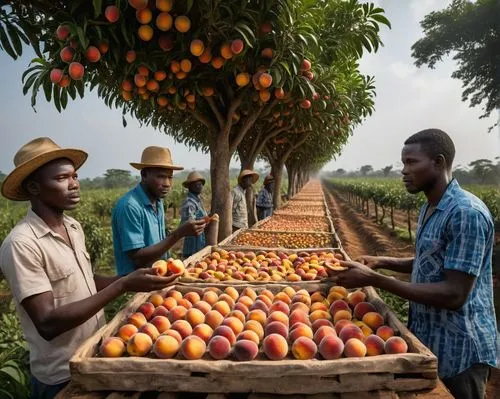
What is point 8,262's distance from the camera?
184 cm

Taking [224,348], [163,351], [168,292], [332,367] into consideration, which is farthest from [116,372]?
[168,292]

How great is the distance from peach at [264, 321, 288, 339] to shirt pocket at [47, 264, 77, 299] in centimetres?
114

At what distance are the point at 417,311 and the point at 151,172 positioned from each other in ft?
8.84

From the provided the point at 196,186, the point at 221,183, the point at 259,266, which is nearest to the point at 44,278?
the point at 259,266

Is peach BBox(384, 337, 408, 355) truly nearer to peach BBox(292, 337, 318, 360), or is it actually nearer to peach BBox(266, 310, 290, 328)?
peach BBox(292, 337, 318, 360)

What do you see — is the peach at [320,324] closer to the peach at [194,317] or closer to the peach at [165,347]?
the peach at [194,317]

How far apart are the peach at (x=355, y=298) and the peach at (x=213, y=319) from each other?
89cm

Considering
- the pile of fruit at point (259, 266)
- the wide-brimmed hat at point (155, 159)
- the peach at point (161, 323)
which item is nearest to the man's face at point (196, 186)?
the pile of fruit at point (259, 266)

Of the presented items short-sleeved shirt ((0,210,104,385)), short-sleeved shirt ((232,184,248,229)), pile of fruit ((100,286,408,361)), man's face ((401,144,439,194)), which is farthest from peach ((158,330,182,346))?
short-sleeved shirt ((232,184,248,229))

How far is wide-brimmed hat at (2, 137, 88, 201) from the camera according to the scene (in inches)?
81.2

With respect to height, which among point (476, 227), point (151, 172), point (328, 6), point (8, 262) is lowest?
point (8, 262)

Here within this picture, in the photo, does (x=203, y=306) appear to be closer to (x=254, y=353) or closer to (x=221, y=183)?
(x=254, y=353)

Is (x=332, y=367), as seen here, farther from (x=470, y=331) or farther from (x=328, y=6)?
(x=328, y=6)

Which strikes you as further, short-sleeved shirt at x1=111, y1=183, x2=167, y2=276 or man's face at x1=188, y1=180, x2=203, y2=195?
man's face at x1=188, y1=180, x2=203, y2=195
